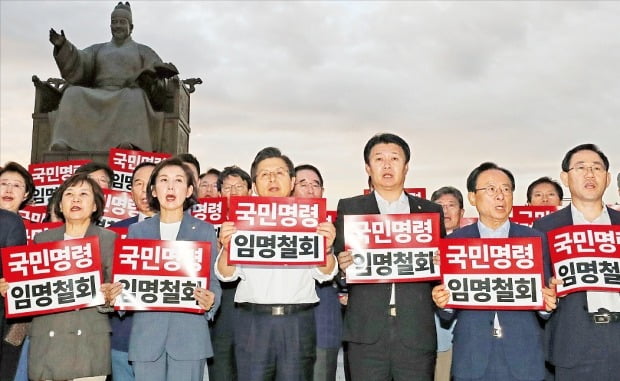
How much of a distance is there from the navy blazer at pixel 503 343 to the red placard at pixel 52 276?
6.93 feet

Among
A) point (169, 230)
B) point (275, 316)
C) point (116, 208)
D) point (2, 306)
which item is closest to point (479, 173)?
point (275, 316)

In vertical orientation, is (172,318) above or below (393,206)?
below

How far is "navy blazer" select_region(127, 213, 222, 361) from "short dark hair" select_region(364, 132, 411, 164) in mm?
1129

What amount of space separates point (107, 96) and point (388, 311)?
7.84m

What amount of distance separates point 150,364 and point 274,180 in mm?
1311

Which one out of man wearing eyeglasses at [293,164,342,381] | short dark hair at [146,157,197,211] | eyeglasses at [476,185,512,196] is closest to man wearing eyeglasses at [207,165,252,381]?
man wearing eyeglasses at [293,164,342,381]

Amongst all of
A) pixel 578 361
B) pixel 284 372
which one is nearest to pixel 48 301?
pixel 284 372

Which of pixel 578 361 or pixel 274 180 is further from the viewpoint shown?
pixel 274 180

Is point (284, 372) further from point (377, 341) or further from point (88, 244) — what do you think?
point (88, 244)

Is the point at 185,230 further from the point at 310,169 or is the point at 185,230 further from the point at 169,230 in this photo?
the point at 310,169

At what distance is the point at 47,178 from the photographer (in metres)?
6.95

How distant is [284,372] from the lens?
3514mm

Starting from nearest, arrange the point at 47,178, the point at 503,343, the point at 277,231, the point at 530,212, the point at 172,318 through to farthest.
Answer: the point at 503,343, the point at 172,318, the point at 277,231, the point at 530,212, the point at 47,178

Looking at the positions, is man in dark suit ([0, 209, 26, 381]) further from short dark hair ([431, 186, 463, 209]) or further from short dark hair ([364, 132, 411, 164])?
short dark hair ([431, 186, 463, 209])
